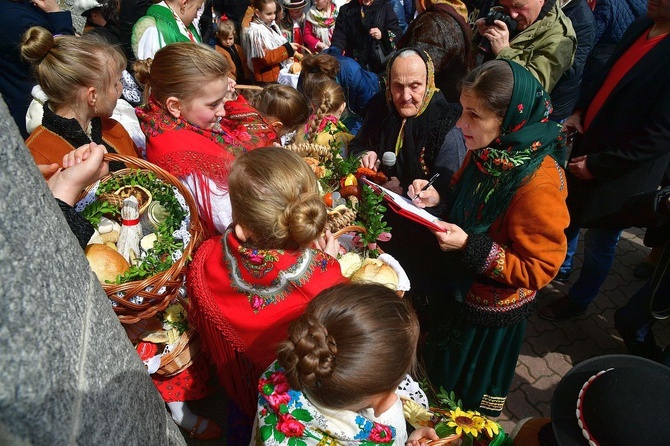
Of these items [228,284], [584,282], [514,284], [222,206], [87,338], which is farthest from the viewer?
[584,282]

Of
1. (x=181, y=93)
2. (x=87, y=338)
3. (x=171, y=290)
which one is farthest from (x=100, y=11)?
(x=87, y=338)

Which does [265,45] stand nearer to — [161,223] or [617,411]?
[161,223]

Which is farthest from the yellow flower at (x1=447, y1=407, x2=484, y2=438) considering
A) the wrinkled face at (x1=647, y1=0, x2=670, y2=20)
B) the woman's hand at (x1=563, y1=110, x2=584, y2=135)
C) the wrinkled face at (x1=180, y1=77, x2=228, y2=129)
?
the wrinkled face at (x1=647, y1=0, x2=670, y2=20)

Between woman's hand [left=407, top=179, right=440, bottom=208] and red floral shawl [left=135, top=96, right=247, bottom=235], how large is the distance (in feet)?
3.61

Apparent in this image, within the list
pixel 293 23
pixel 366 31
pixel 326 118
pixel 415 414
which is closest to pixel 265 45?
pixel 366 31

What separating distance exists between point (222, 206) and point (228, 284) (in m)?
0.78

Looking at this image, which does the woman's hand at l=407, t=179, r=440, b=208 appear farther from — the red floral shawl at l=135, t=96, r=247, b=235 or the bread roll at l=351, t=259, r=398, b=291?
the red floral shawl at l=135, t=96, r=247, b=235

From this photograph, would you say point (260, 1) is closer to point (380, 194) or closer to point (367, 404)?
point (380, 194)

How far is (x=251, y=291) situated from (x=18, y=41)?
11.5ft

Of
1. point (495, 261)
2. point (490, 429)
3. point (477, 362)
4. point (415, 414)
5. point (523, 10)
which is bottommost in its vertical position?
point (477, 362)

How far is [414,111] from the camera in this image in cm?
281

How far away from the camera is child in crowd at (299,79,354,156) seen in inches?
131

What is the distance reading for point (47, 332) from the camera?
2.38 ft

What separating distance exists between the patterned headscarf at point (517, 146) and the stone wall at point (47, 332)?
1744 millimetres
